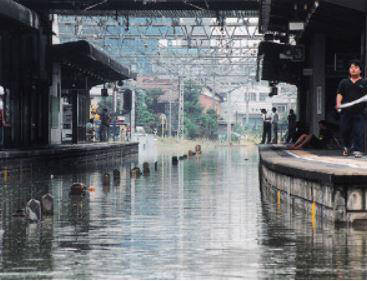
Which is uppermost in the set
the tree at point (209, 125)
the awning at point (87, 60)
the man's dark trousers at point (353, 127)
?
the awning at point (87, 60)

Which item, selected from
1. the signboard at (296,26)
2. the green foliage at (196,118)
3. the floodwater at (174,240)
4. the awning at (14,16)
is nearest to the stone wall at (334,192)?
the floodwater at (174,240)

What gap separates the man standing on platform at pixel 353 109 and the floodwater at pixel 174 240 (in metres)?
2.11

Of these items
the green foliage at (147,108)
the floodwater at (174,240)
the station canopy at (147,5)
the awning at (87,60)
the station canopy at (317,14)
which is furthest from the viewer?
the green foliage at (147,108)

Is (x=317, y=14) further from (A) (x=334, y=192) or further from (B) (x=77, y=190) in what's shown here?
(A) (x=334, y=192)

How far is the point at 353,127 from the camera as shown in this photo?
74.7 feet

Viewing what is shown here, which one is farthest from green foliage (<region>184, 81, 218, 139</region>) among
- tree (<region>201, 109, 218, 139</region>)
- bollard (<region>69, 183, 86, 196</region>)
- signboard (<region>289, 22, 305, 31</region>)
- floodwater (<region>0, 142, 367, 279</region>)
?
bollard (<region>69, 183, 86, 196</region>)

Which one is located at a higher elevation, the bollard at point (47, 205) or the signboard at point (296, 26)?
the signboard at point (296, 26)

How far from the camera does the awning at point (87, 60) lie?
Answer: 46.1 meters

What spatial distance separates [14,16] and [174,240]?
22.2m

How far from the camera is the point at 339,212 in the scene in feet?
51.5

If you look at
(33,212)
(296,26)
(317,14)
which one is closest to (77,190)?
(33,212)

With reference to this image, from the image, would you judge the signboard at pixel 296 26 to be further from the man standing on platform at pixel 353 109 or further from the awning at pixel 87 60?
the man standing on platform at pixel 353 109

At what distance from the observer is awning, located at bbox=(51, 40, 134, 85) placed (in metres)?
46.1

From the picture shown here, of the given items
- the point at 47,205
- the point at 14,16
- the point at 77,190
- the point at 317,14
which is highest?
the point at 317,14
